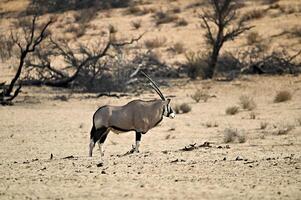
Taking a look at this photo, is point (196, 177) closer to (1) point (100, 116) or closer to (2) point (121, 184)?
(2) point (121, 184)

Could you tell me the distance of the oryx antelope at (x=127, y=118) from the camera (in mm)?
11922

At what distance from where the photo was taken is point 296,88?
77.1 feet

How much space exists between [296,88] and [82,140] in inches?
398

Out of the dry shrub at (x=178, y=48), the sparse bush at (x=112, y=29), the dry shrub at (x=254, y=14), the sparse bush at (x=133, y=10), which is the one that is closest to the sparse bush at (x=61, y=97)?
the dry shrub at (x=178, y=48)

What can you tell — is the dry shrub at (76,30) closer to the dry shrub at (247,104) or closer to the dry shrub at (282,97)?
the dry shrub at (282,97)

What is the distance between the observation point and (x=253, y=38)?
31.0 m

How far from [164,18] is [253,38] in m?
8.27

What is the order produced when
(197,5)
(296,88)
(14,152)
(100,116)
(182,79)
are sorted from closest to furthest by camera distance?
(100,116) → (14,152) → (296,88) → (182,79) → (197,5)

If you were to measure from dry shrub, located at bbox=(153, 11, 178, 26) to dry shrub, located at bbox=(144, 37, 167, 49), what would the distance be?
4.66 m

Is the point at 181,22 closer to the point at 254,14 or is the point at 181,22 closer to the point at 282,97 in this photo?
the point at 254,14

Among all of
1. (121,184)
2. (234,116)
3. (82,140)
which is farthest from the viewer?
(234,116)

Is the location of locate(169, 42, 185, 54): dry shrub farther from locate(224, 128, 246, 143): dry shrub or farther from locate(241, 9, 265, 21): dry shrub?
locate(224, 128, 246, 143): dry shrub

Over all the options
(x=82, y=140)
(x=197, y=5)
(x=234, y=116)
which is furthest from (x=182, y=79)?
(x=197, y=5)

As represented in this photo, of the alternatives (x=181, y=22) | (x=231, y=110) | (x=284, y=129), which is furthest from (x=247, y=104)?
(x=181, y=22)
